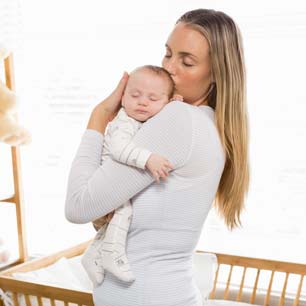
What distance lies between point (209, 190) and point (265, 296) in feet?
4.80

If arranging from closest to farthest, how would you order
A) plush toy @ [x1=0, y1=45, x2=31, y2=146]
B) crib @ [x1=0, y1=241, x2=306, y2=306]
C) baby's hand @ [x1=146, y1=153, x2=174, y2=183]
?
baby's hand @ [x1=146, y1=153, x2=174, y2=183] < crib @ [x1=0, y1=241, x2=306, y2=306] < plush toy @ [x1=0, y1=45, x2=31, y2=146]

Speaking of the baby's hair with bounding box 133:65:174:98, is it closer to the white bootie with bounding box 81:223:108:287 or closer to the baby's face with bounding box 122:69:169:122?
the baby's face with bounding box 122:69:169:122

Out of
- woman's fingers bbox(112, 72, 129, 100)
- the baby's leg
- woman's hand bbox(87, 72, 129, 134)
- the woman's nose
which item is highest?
the woman's nose

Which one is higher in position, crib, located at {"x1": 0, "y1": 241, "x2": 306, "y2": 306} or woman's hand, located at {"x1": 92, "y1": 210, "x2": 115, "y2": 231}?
woman's hand, located at {"x1": 92, "y1": 210, "x2": 115, "y2": 231}

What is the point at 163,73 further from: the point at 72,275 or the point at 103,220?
the point at 72,275

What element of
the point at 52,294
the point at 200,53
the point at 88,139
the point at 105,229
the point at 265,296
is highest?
the point at 200,53

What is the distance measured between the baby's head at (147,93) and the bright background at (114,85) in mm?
1409

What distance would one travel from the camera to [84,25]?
2.94 meters

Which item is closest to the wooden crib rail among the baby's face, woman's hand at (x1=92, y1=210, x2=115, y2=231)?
woman's hand at (x1=92, y1=210, x2=115, y2=231)

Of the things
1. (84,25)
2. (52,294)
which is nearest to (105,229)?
(52,294)

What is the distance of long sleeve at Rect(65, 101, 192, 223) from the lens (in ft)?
3.63

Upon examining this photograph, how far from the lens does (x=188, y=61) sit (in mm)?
1206

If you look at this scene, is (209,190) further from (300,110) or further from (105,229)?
(300,110)

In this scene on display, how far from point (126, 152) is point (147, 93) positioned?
169 millimetres
